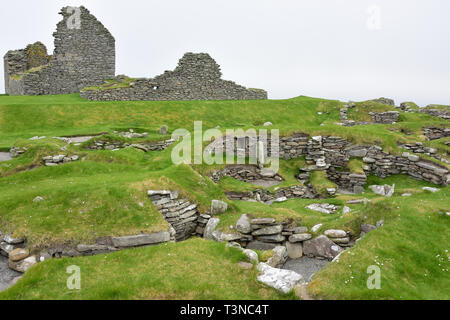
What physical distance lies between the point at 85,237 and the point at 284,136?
776 inches

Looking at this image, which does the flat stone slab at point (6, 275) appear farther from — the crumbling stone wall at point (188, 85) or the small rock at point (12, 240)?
the crumbling stone wall at point (188, 85)

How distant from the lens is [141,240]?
13.2 metres

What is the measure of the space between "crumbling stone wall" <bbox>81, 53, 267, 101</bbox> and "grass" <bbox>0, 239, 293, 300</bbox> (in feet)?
109

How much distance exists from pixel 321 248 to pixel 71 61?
154 feet

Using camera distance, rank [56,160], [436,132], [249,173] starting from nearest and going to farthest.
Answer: [56,160] → [249,173] → [436,132]

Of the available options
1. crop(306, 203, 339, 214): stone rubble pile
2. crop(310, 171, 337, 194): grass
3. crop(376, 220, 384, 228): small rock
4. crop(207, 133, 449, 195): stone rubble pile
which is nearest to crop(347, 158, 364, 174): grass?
crop(207, 133, 449, 195): stone rubble pile

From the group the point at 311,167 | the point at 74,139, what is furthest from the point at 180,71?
the point at 311,167

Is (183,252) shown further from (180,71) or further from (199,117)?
(180,71)

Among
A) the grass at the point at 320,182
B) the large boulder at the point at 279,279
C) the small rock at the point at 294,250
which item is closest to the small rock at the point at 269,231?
the small rock at the point at 294,250

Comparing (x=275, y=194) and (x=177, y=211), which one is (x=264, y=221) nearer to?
(x=177, y=211)

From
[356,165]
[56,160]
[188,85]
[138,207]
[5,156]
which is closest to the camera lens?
[138,207]

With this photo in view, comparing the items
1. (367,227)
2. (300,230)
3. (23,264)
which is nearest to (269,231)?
(300,230)

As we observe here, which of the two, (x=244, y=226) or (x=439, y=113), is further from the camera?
(x=439, y=113)

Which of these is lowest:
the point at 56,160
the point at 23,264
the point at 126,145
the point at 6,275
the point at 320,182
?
the point at 6,275
